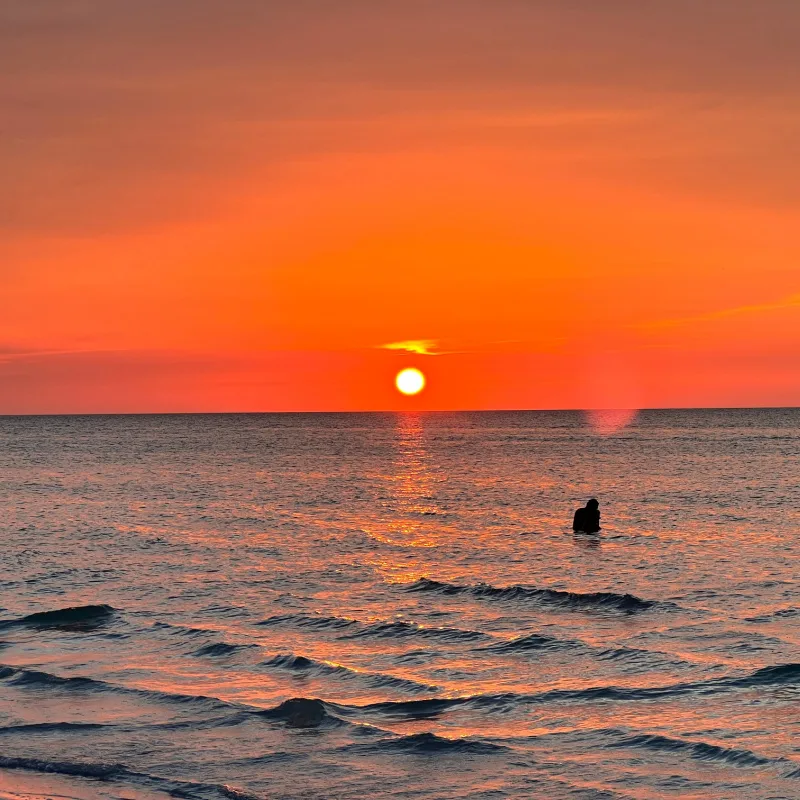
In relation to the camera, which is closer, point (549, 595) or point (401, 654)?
point (401, 654)

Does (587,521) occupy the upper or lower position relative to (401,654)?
upper

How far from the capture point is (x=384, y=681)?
22844 mm

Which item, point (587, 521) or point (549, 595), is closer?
point (549, 595)

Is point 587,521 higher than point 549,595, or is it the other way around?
point 587,521

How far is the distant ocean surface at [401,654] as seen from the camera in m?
17.1

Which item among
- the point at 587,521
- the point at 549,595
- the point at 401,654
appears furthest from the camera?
the point at 587,521

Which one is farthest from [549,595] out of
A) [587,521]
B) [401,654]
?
[587,521]

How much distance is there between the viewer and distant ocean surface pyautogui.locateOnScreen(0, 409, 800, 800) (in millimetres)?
17062

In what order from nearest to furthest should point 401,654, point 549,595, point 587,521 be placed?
point 401,654 < point 549,595 < point 587,521

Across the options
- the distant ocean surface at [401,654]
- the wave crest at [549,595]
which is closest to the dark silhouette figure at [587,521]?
the distant ocean surface at [401,654]

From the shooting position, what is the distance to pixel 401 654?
2550 cm

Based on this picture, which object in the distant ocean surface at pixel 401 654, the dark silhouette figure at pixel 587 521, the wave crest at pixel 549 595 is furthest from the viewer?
the dark silhouette figure at pixel 587 521

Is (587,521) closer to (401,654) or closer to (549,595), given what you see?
(549,595)

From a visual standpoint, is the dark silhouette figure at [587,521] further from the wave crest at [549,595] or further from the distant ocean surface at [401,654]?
the wave crest at [549,595]
